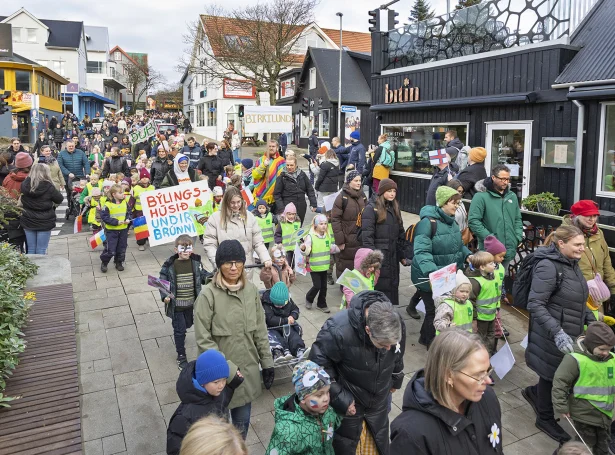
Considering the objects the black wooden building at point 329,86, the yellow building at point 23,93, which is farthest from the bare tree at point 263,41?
the yellow building at point 23,93

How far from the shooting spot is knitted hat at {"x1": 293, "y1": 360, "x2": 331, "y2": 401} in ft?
10.9

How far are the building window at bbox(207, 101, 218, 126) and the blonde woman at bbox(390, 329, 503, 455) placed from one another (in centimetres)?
4957

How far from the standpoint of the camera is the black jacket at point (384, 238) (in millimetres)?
6879

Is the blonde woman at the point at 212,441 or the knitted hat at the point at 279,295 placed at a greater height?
the blonde woman at the point at 212,441

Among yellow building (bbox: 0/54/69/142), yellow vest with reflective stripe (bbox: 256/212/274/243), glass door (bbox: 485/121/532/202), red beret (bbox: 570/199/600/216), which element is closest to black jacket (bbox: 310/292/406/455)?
red beret (bbox: 570/199/600/216)

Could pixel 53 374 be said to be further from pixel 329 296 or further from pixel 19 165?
pixel 19 165

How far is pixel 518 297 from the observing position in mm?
5152

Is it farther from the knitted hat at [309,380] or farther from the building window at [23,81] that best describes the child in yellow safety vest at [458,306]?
the building window at [23,81]

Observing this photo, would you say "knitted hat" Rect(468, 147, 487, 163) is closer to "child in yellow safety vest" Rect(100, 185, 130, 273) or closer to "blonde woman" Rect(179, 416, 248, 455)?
"child in yellow safety vest" Rect(100, 185, 130, 273)

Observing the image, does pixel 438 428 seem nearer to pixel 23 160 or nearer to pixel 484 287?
pixel 484 287

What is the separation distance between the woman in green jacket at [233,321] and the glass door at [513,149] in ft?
28.2

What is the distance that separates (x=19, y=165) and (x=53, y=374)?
5721 millimetres

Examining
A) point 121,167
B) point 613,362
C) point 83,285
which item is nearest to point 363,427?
point 613,362

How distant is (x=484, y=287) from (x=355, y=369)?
2769 mm
